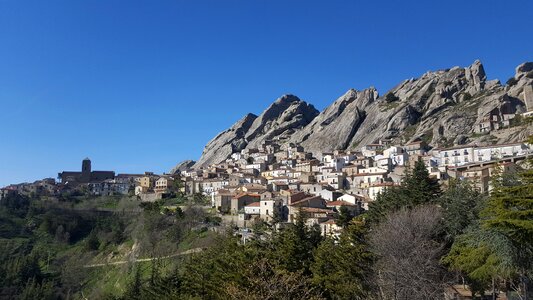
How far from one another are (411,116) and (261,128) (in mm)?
60092

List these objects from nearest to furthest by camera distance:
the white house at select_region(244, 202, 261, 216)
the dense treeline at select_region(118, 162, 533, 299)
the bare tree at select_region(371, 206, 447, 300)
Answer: the dense treeline at select_region(118, 162, 533, 299), the bare tree at select_region(371, 206, 447, 300), the white house at select_region(244, 202, 261, 216)

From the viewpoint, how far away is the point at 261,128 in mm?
161125

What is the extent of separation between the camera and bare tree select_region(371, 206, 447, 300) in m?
22.2

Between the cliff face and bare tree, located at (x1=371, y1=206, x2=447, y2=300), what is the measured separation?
5919 centimetres

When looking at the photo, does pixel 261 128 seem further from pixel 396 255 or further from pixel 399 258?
pixel 399 258

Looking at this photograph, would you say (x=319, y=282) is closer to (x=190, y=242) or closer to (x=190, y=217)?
(x=190, y=242)

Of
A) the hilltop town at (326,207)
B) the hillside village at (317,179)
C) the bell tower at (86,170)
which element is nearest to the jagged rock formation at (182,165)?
the hilltop town at (326,207)

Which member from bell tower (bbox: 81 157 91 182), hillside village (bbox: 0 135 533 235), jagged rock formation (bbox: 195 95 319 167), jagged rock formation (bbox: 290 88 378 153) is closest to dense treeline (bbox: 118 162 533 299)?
hillside village (bbox: 0 135 533 235)

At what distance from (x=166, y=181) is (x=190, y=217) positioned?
36.0 meters

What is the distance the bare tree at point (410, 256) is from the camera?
2220 centimetres

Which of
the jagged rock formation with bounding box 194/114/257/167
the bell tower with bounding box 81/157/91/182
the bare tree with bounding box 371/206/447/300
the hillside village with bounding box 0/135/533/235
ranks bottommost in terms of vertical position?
the bare tree with bounding box 371/206/447/300

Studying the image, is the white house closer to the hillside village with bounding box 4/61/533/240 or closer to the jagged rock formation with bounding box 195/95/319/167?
the hillside village with bounding box 4/61/533/240

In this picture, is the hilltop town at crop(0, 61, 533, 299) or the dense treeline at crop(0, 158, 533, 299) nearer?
the dense treeline at crop(0, 158, 533, 299)

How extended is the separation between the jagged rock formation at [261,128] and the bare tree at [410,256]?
116 metres
